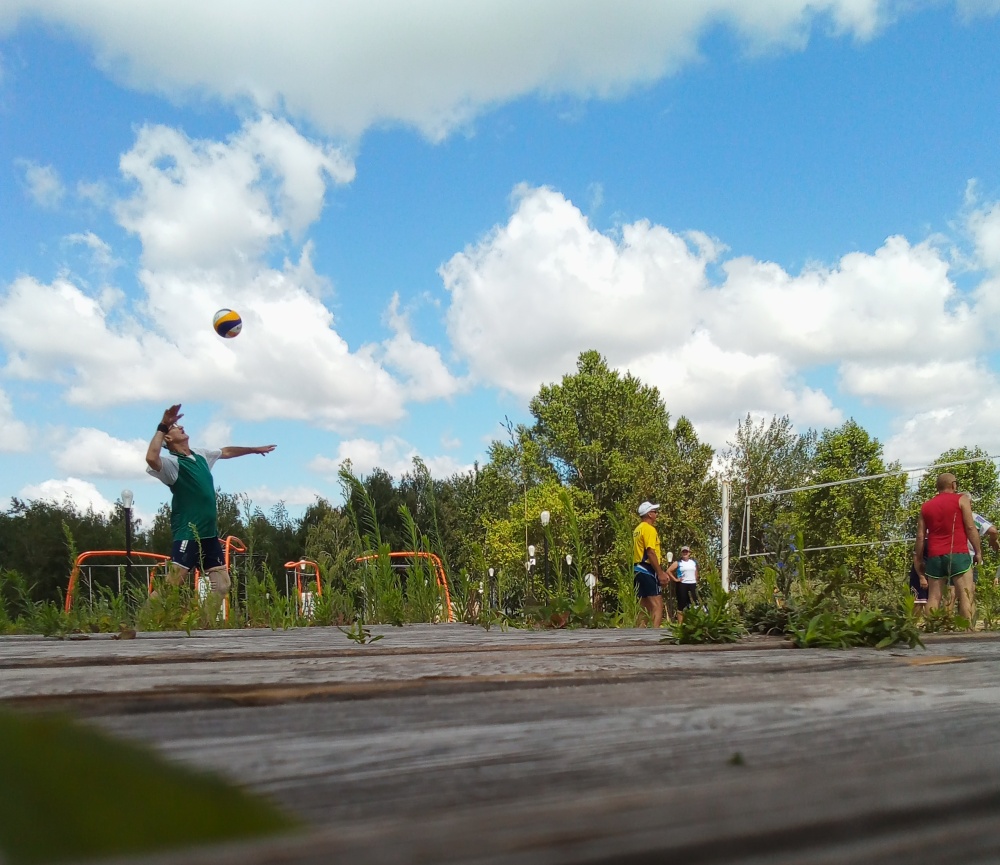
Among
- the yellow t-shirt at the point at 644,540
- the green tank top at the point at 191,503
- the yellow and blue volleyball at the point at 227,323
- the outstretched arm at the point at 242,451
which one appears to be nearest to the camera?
the green tank top at the point at 191,503

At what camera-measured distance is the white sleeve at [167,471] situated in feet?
19.4

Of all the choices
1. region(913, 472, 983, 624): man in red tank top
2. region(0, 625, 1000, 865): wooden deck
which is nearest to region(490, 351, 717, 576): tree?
region(913, 472, 983, 624): man in red tank top

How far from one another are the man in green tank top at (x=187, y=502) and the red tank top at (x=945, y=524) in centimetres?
592

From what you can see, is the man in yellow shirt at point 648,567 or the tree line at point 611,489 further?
the tree line at point 611,489

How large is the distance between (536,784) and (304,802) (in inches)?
6.5

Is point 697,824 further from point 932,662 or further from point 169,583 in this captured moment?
point 169,583

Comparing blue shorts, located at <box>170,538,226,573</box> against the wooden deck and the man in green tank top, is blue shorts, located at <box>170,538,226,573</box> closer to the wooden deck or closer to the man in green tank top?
the man in green tank top

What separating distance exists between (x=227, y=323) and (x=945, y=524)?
22.0 ft

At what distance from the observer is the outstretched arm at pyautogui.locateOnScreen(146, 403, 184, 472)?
588cm

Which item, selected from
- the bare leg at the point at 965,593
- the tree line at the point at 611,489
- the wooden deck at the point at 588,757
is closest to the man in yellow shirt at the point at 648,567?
the bare leg at the point at 965,593

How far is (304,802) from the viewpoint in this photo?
21.5 inches

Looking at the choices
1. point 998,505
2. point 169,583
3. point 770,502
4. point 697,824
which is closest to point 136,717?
point 697,824

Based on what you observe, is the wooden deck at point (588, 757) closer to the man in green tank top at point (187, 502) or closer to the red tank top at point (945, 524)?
the man in green tank top at point (187, 502)

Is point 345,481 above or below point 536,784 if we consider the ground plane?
above
